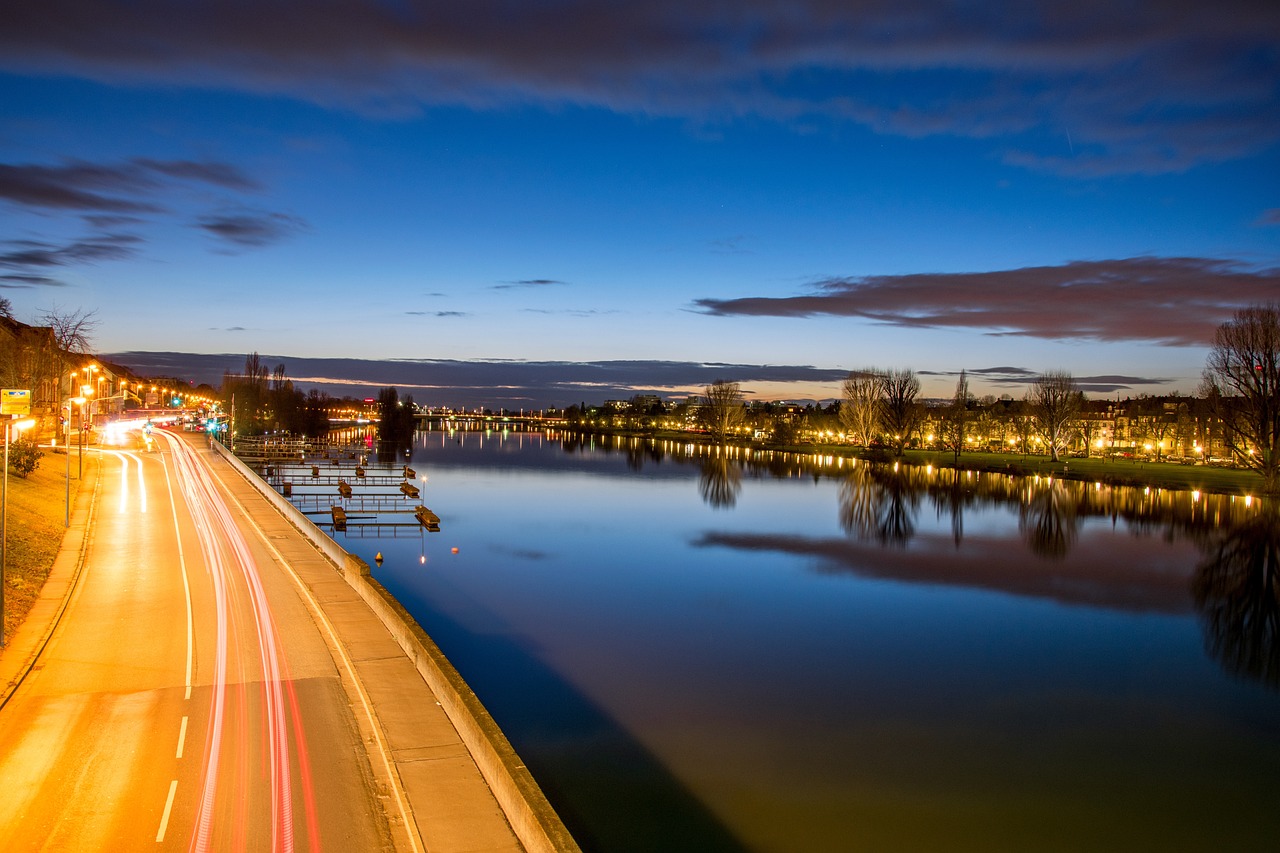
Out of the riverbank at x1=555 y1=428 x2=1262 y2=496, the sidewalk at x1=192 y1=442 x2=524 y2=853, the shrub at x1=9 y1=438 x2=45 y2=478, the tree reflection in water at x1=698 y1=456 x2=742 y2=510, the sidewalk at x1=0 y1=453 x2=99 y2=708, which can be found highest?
the shrub at x1=9 y1=438 x2=45 y2=478

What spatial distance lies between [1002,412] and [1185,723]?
560 feet

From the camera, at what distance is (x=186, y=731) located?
48.5 feet

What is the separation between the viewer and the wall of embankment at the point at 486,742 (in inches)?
442

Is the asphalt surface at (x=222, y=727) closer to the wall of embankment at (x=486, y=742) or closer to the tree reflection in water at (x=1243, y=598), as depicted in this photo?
the wall of embankment at (x=486, y=742)

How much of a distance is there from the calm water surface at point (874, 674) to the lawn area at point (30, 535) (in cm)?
1197

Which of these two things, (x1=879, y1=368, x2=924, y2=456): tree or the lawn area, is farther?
(x1=879, y1=368, x2=924, y2=456): tree

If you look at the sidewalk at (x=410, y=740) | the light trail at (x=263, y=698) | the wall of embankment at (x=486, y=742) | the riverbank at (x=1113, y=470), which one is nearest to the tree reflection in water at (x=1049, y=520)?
the riverbank at (x=1113, y=470)

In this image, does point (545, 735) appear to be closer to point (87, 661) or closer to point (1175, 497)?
point (87, 661)

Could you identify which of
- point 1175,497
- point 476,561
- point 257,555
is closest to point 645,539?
point 476,561

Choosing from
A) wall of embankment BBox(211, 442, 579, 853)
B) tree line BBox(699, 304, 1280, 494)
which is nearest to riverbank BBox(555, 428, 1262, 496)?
tree line BBox(699, 304, 1280, 494)

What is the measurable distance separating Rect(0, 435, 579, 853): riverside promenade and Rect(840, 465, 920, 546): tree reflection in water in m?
35.4

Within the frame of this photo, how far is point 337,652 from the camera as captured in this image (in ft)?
64.3

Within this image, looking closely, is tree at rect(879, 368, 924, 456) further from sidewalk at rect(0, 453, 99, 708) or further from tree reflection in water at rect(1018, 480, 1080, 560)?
sidewalk at rect(0, 453, 99, 708)

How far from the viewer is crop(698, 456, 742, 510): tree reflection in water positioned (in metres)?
73.4
